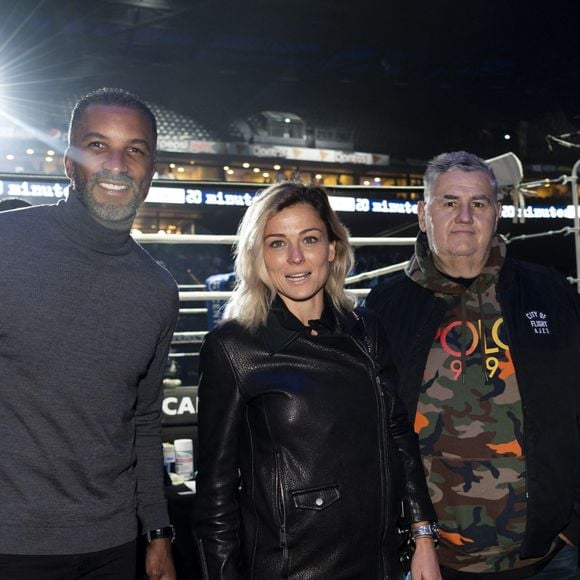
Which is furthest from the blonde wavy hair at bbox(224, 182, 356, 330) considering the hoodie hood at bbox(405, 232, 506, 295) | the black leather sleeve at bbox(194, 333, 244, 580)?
the hoodie hood at bbox(405, 232, 506, 295)

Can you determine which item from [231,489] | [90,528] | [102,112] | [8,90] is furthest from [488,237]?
[8,90]

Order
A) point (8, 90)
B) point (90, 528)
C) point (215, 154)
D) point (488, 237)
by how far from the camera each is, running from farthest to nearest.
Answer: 1. point (215, 154)
2. point (8, 90)
3. point (488, 237)
4. point (90, 528)

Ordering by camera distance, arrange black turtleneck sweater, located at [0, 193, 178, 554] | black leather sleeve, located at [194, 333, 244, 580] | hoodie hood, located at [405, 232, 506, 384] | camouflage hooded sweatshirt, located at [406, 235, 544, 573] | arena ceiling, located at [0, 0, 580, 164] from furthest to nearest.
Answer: arena ceiling, located at [0, 0, 580, 164]
hoodie hood, located at [405, 232, 506, 384]
camouflage hooded sweatshirt, located at [406, 235, 544, 573]
black leather sleeve, located at [194, 333, 244, 580]
black turtleneck sweater, located at [0, 193, 178, 554]

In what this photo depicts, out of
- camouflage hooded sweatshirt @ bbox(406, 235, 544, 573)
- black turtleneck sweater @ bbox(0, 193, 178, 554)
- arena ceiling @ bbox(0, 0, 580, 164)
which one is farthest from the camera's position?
arena ceiling @ bbox(0, 0, 580, 164)

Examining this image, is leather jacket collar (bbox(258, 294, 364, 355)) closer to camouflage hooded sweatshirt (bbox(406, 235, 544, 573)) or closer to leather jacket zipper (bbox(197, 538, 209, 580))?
camouflage hooded sweatshirt (bbox(406, 235, 544, 573))

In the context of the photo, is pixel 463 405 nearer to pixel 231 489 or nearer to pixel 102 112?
pixel 231 489

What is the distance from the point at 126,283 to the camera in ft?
5.43

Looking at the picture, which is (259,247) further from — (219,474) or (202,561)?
(202,561)

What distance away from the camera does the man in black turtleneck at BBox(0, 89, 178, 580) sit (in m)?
1.41

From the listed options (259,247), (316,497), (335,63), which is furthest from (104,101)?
(335,63)

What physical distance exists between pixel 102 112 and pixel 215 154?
91.2 feet

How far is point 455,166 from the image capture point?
1.93 m

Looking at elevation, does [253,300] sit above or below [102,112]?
below

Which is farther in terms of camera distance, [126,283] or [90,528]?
[126,283]
